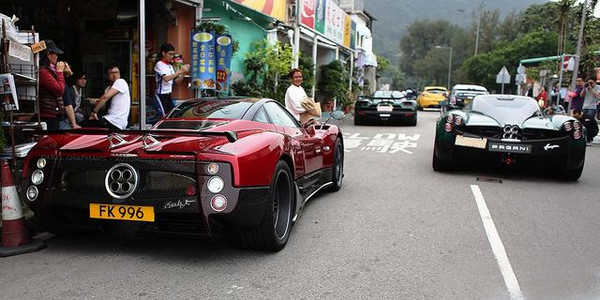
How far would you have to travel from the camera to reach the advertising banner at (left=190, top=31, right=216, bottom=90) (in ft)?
33.1

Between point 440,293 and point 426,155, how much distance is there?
7459 mm

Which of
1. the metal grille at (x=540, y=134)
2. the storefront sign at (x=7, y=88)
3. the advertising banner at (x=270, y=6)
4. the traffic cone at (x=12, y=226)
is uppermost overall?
the advertising banner at (x=270, y=6)

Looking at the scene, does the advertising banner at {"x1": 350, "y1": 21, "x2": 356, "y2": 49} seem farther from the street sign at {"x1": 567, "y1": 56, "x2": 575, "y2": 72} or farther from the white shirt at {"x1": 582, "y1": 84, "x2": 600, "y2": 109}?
the white shirt at {"x1": 582, "y1": 84, "x2": 600, "y2": 109}

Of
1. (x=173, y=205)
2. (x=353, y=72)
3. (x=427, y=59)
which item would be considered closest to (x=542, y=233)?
(x=173, y=205)

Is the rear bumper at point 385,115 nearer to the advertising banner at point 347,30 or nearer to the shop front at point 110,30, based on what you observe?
the shop front at point 110,30

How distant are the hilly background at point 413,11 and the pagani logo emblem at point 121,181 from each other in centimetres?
15422

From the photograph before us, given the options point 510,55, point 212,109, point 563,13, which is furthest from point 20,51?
point 510,55

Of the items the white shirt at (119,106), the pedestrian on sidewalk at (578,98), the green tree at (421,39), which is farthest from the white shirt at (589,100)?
the green tree at (421,39)

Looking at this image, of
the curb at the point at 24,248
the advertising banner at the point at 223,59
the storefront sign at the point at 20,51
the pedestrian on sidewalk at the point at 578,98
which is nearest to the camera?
the curb at the point at 24,248

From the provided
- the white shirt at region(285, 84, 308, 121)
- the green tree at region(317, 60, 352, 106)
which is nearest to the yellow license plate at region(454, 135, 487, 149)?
the white shirt at region(285, 84, 308, 121)

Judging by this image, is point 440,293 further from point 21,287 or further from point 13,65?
point 13,65

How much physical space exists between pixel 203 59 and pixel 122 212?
684 centimetres

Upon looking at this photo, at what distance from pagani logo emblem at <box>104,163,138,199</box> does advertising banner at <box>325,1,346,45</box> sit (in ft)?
58.7

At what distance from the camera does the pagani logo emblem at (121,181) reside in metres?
3.77
